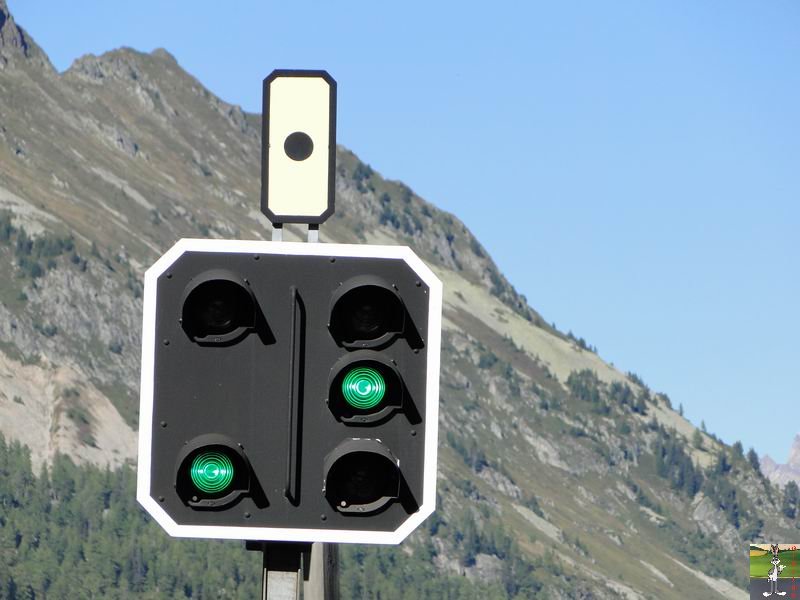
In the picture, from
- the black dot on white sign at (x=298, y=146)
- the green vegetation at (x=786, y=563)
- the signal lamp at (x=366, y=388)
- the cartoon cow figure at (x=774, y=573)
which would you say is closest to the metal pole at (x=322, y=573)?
the signal lamp at (x=366, y=388)

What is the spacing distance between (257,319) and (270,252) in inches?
12.5

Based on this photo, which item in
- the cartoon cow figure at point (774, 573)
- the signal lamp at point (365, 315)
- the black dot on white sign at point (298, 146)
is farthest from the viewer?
the cartoon cow figure at point (774, 573)

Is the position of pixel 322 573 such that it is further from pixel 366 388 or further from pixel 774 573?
pixel 774 573

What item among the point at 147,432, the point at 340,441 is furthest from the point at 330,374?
the point at 147,432

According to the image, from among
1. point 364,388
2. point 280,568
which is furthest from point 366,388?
point 280,568

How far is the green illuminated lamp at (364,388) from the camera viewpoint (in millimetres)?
8875

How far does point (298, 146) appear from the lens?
382 inches

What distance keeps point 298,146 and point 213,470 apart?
175 centimetres

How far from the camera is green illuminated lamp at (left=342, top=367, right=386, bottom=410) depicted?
8.88 meters

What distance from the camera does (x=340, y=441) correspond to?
888cm

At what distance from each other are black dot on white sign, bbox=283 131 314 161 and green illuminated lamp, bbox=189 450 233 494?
163cm

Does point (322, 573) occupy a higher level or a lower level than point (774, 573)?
lower

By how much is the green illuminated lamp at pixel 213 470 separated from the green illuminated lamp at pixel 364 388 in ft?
2.01

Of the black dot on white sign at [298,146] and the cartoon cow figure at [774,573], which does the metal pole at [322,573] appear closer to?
the black dot on white sign at [298,146]
